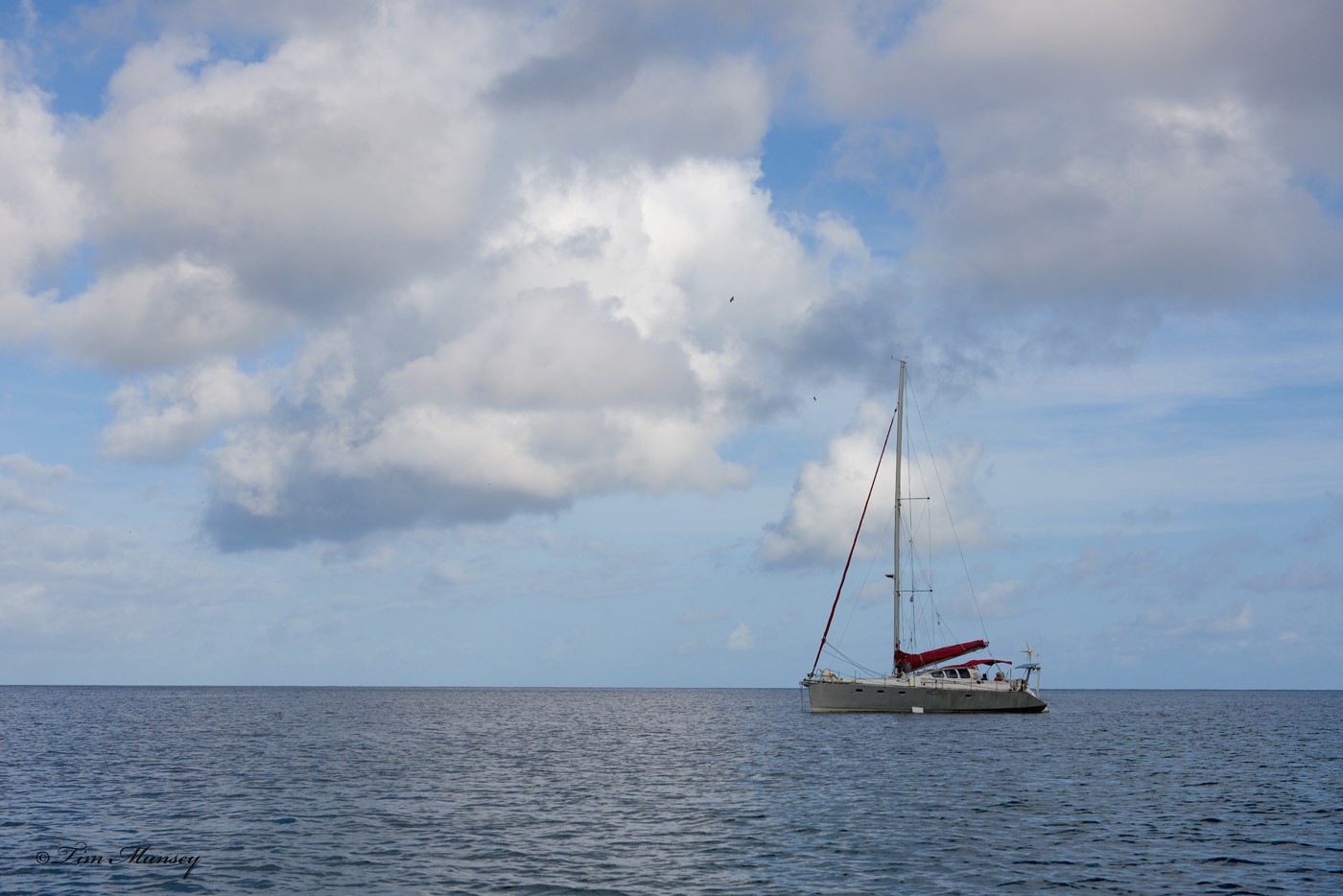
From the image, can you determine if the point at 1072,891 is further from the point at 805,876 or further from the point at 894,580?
the point at 894,580

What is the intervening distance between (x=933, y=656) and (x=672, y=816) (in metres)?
61.0

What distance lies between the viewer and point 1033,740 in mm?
79938

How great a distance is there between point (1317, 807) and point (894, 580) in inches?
2082

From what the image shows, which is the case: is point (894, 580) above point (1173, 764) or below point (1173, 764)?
above

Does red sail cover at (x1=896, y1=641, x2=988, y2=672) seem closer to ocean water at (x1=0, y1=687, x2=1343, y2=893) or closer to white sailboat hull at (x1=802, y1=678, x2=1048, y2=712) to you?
white sailboat hull at (x1=802, y1=678, x2=1048, y2=712)

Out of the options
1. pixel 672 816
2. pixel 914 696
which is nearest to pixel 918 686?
pixel 914 696

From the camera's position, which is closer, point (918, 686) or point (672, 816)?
point (672, 816)

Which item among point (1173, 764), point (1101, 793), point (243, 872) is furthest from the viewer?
point (1173, 764)

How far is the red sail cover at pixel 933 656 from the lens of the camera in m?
97.4

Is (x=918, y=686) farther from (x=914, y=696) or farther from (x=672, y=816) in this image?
(x=672, y=816)

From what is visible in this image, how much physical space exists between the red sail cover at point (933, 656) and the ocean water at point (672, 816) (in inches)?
635

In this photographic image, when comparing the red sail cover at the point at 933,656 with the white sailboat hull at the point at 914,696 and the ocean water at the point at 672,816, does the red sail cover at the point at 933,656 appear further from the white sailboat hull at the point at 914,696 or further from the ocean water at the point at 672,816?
the ocean water at the point at 672,816

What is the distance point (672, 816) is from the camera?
41250 millimetres

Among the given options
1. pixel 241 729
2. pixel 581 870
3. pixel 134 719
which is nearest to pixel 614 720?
pixel 241 729
